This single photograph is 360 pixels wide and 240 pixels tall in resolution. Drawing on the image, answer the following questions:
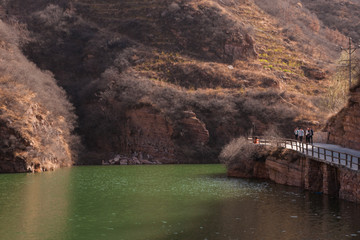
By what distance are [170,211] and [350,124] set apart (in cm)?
1821

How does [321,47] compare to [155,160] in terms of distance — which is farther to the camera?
[321,47]

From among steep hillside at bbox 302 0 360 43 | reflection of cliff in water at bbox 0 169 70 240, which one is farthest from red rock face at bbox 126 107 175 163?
steep hillside at bbox 302 0 360 43

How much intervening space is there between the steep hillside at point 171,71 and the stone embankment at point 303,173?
81.8 feet

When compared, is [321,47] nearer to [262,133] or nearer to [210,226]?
[262,133]

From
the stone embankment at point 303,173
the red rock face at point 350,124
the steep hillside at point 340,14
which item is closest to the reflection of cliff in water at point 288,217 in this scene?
the stone embankment at point 303,173

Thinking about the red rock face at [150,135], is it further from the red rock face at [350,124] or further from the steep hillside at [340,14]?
the steep hillside at [340,14]

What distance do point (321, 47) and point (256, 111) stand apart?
4823 centimetres

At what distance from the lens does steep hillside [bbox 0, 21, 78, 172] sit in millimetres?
54969

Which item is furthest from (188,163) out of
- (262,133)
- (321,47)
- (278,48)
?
(321,47)

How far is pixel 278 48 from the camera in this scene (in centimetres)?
10125

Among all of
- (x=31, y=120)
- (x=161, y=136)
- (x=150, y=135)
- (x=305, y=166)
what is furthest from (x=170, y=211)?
(x=150, y=135)

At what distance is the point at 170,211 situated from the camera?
27828mm

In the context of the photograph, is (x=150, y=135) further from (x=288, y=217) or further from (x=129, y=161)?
(x=288, y=217)

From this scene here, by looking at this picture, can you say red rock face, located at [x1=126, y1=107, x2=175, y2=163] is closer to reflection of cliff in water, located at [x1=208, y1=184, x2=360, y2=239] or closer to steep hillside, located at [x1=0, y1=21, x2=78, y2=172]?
steep hillside, located at [x1=0, y1=21, x2=78, y2=172]
